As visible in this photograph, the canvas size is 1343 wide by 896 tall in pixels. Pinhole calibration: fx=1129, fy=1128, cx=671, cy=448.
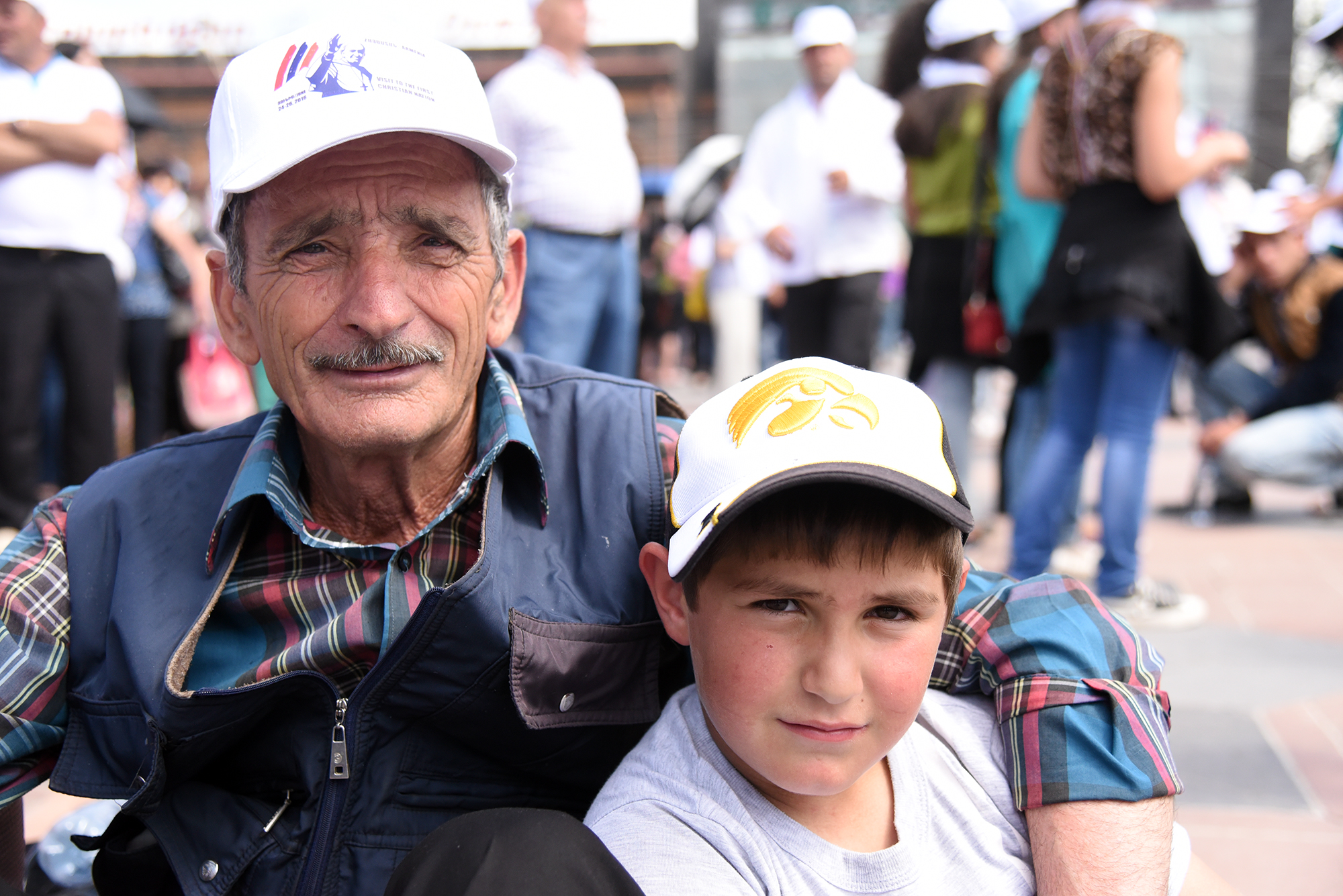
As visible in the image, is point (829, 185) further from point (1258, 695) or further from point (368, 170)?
point (368, 170)

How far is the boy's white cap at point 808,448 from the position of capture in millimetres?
1324

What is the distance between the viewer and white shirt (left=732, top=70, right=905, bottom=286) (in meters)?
5.02

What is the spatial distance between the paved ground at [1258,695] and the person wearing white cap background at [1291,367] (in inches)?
12.7

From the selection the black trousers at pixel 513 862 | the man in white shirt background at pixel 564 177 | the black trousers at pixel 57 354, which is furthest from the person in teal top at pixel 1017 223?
the black trousers at pixel 57 354

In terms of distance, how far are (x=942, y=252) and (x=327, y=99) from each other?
368 cm

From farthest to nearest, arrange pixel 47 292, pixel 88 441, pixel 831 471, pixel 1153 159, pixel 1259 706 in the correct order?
pixel 88 441, pixel 47 292, pixel 1153 159, pixel 1259 706, pixel 831 471

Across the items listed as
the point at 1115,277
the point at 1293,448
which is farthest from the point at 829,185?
the point at 1293,448

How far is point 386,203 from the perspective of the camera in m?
1.59

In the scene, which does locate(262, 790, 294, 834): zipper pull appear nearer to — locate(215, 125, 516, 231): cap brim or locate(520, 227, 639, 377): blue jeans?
locate(215, 125, 516, 231): cap brim

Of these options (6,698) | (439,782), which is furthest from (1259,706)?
(6,698)

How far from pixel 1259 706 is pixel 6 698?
299 centimetres

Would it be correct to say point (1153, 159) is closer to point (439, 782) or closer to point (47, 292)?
point (439, 782)

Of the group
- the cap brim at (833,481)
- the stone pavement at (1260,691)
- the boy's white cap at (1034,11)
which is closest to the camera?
the cap brim at (833,481)

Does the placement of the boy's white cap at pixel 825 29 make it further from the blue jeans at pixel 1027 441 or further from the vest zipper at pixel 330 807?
the vest zipper at pixel 330 807
